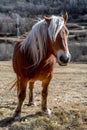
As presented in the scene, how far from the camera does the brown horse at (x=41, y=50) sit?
17.3ft

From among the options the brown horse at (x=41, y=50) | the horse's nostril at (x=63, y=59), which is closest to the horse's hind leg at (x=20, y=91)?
the brown horse at (x=41, y=50)

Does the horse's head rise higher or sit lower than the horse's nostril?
higher

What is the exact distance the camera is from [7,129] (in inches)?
218

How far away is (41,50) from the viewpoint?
18.0ft

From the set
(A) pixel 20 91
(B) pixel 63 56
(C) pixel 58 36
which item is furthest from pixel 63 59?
(A) pixel 20 91

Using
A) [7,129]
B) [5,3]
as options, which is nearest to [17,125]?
[7,129]

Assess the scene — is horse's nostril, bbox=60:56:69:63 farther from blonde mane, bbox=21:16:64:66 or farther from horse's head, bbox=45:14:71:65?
blonde mane, bbox=21:16:64:66

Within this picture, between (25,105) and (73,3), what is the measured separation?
6291 cm

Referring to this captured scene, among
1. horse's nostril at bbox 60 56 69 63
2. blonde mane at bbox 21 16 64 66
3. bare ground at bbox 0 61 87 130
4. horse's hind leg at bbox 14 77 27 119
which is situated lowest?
bare ground at bbox 0 61 87 130

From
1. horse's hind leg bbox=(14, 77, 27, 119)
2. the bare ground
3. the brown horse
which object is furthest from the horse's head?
the bare ground

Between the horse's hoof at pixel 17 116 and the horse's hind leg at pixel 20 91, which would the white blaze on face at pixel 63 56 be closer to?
the horse's hind leg at pixel 20 91

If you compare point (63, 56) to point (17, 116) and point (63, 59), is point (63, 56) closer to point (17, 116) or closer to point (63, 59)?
point (63, 59)

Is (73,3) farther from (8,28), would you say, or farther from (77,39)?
(77,39)

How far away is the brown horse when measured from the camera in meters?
5.27
